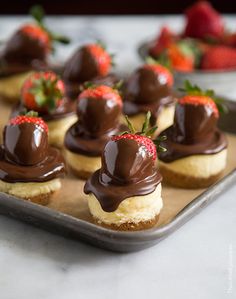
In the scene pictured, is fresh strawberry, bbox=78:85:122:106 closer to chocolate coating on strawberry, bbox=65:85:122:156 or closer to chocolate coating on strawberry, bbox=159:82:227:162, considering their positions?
chocolate coating on strawberry, bbox=65:85:122:156

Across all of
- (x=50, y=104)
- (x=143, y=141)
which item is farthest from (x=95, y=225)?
(x=50, y=104)

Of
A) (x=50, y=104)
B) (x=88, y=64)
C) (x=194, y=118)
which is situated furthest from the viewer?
(x=88, y=64)

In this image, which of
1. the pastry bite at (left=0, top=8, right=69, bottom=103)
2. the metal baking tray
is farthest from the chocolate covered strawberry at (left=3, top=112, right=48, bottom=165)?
the pastry bite at (left=0, top=8, right=69, bottom=103)

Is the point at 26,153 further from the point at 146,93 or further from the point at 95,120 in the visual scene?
the point at 146,93

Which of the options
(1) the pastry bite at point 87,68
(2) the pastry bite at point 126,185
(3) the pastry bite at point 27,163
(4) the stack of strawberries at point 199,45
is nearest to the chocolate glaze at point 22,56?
(1) the pastry bite at point 87,68

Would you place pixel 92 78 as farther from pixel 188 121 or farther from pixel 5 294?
pixel 5 294

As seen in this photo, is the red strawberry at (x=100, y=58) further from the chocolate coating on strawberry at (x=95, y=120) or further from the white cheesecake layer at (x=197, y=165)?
the white cheesecake layer at (x=197, y=165)

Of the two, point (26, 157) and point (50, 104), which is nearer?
point (26, 157)
